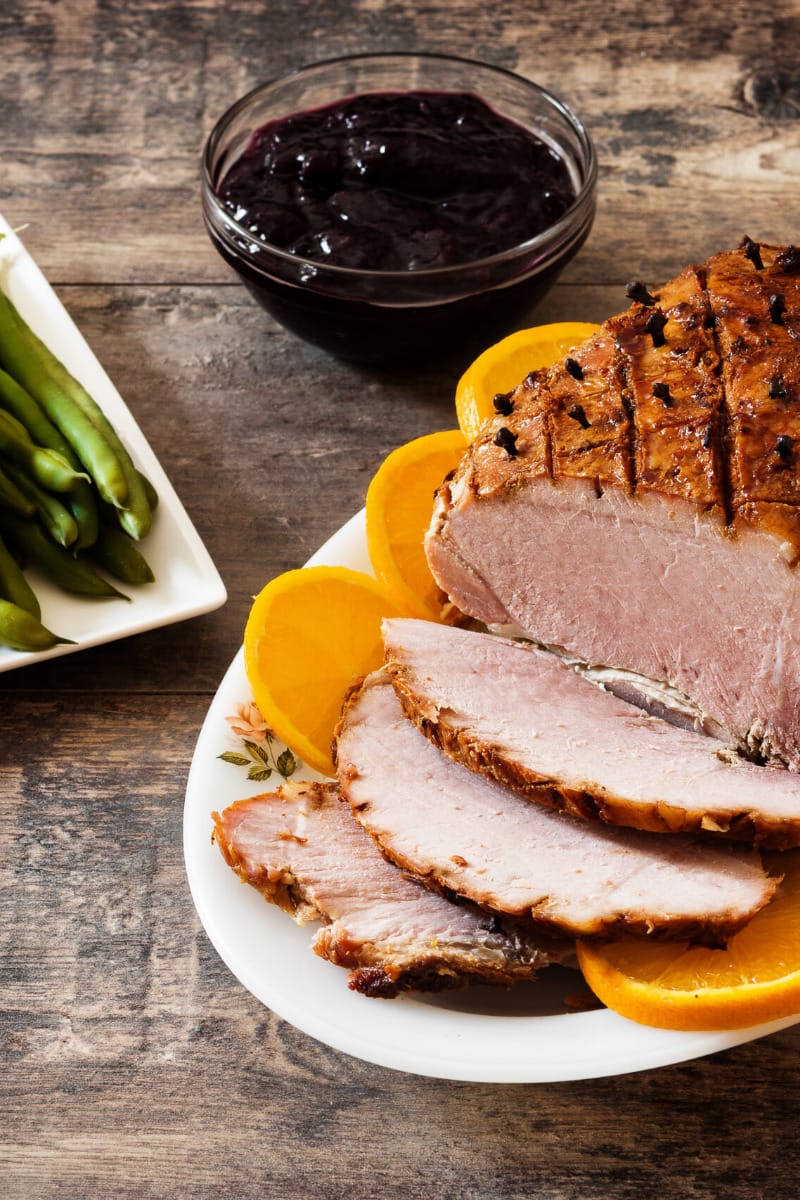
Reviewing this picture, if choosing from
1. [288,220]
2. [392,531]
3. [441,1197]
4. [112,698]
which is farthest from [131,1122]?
[288,220]

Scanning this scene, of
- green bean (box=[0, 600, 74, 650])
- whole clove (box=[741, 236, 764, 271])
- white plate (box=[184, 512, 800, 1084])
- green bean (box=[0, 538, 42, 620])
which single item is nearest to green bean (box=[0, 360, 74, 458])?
green bean (box=[0, 538, 42, 620])

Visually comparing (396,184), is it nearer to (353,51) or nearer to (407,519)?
(407,519)

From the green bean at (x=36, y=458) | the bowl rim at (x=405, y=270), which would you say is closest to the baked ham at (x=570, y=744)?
the green bean at (x=36, y=458)

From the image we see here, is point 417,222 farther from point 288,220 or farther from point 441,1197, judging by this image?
point 441,1197

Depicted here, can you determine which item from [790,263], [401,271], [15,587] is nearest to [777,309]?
[790,263]

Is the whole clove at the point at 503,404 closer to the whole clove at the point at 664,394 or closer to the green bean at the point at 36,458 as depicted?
the whole clove at the point at 664,394

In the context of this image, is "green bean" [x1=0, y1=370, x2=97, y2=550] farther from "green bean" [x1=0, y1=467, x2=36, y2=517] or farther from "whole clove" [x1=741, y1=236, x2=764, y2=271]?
"whole clove" [x1=741, y1=236, x2=764, y2=271]
